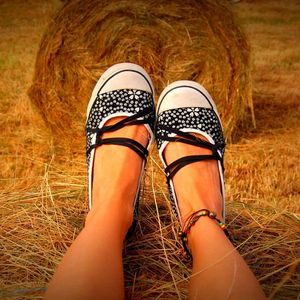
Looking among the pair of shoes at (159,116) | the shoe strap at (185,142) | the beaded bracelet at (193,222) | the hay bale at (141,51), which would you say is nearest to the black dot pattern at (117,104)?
the pair of shoes at (159,116)

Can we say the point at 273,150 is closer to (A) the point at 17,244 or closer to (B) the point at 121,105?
(B) the point at 121,105

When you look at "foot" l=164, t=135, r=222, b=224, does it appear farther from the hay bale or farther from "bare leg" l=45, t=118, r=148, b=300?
the hay bale

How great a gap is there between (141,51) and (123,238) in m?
1.86

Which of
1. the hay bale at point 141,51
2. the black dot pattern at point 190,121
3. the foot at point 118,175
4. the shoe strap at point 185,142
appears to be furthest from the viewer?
the hay bale at point 141,51

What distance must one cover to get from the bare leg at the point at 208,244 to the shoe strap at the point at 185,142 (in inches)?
0.6

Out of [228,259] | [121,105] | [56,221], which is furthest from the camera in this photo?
[121,105]

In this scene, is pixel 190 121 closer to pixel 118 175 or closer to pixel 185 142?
pixel 185 142

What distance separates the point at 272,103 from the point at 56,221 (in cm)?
247

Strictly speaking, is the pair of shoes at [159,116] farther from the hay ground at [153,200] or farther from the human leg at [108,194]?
the hay ground at [153,200]

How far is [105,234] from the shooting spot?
3.25ft

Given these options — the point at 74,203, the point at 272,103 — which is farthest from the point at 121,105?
the point at 272,103

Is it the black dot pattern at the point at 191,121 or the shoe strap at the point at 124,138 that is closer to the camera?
the shoe strap at the point at 124,138

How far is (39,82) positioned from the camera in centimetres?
267

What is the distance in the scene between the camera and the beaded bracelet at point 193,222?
3.52ft
